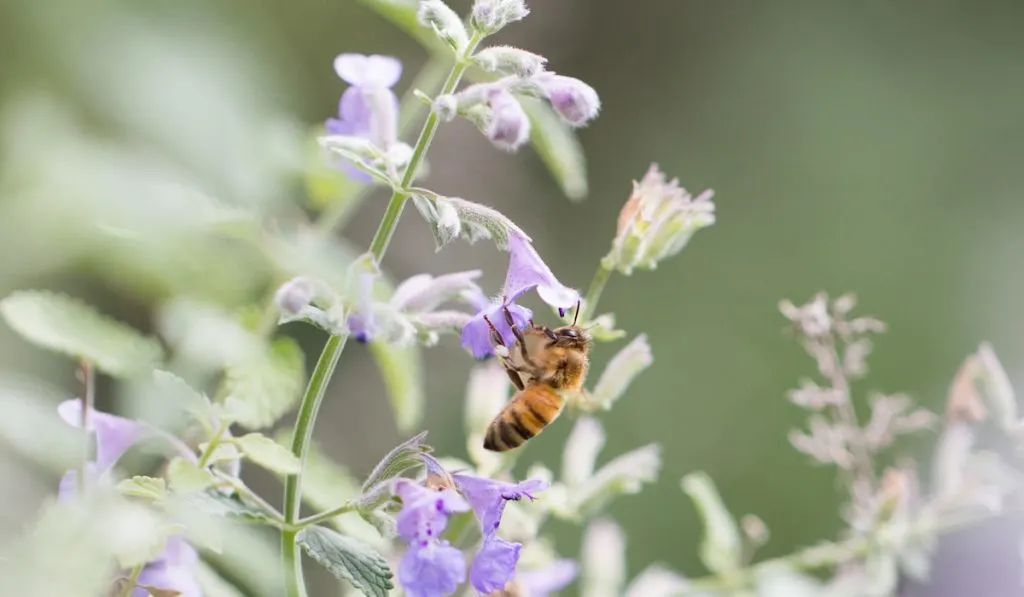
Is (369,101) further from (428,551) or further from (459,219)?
(428,551)

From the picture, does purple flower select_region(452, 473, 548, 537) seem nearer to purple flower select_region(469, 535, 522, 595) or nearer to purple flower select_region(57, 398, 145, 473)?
purple flower select_region(469, 535, 522, 595)

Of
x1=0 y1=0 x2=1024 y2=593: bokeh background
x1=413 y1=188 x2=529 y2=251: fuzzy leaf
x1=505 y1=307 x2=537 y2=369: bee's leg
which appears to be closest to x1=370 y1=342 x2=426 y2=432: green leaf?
x1=505 y1=307 x2=537 y2=369: bee's leg

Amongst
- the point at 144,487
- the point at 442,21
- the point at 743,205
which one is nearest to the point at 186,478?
the point at 144,487

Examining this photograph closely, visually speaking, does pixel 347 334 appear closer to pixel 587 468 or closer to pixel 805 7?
pixel 587 468

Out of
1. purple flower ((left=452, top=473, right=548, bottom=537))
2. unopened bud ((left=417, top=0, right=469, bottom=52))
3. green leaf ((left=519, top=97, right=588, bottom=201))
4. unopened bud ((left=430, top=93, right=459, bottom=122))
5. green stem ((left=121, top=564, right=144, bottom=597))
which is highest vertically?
green leaf ((left=519, top=97, right=588, bottom=201))

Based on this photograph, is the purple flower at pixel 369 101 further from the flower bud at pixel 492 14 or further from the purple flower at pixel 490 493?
the purple flower at pixel 490 493

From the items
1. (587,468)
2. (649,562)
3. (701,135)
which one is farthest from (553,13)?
(587,468)
